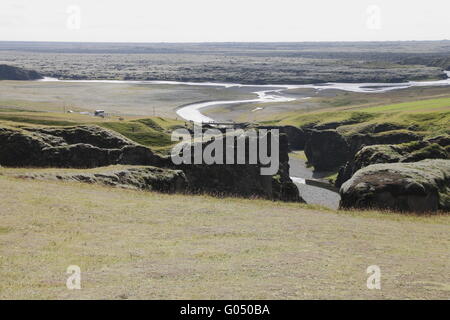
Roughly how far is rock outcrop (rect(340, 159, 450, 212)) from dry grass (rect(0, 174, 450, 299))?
309cm

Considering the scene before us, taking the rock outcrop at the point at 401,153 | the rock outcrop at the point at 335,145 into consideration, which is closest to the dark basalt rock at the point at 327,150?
the rock outcrop at the point at 335,145

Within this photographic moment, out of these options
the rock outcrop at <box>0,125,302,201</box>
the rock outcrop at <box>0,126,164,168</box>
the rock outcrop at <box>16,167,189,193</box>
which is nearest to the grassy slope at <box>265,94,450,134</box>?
the rock outcrop at <box>0,125,302,201</box>

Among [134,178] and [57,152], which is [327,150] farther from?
[134,178]

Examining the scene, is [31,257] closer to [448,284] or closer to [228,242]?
[228,242]

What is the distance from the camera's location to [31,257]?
64.4ft

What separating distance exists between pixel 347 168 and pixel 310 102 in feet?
334

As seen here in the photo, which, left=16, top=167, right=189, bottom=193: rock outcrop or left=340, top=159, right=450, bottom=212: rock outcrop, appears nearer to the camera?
left=340, top=159, right=450, bottom=212: rock outcrop

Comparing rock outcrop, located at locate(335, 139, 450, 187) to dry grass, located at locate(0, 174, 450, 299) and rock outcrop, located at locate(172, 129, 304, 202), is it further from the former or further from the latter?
dry grass, located at locate(0, 174, 450, 299)

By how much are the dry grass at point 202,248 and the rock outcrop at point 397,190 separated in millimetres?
3091

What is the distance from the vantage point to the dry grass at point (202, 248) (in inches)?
659

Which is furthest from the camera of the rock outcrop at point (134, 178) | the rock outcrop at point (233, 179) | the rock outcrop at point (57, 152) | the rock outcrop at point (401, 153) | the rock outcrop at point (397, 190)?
the rock outcrop at point (401, 153)

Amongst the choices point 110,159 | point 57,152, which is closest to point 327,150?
point 110,159

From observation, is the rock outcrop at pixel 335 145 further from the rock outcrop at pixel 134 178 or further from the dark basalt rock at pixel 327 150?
the rock outcrop at pixel 134 178

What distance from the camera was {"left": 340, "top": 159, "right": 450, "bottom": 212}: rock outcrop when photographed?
118 feet
